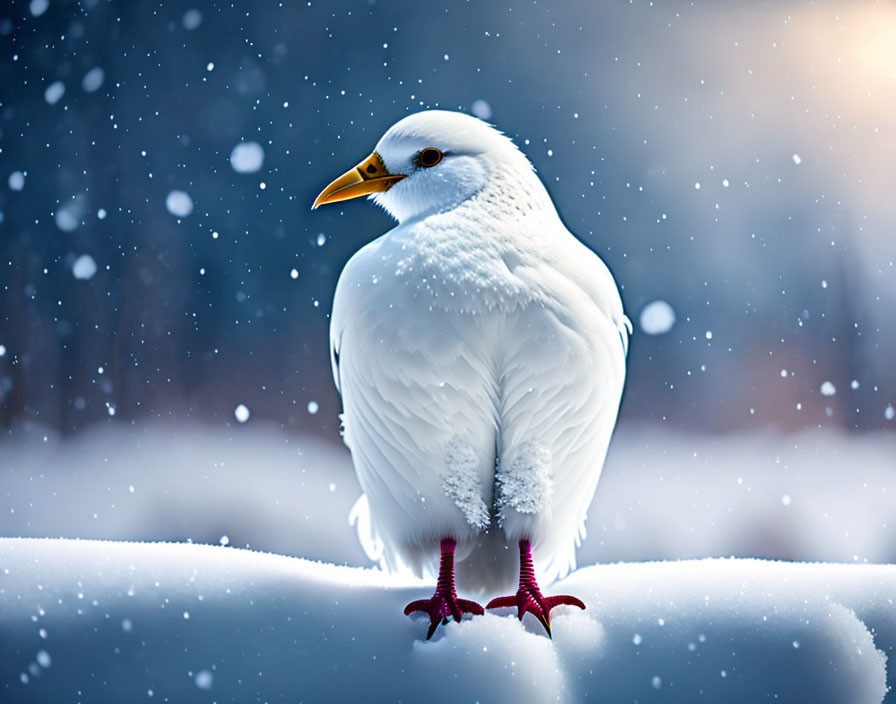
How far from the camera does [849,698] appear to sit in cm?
85

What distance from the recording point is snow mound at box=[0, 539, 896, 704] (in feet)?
2.58

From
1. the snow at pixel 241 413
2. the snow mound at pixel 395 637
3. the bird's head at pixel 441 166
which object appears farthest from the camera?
the snow at pixel 241 413

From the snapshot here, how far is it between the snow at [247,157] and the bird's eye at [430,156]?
506 mm

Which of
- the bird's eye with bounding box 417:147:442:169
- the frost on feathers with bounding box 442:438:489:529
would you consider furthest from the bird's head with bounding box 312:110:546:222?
the frost on feathers with bounding box 442:438:489:529

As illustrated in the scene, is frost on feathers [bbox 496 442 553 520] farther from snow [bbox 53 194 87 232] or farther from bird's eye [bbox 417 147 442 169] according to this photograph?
snow [bbox 53 194 87 232]

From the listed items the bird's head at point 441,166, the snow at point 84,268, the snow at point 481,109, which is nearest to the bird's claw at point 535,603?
the bird's head at point 441,166

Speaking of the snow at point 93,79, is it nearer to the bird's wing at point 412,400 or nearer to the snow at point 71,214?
the snow at point 71,214

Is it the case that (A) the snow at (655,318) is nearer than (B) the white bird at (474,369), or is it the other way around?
(B) the white bird at (474,369)

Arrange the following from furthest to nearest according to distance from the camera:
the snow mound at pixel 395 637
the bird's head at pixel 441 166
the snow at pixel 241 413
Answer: the snow at pixel 241 413
the bird's head at pixel 441 166
the snow mound at pixel 395 637

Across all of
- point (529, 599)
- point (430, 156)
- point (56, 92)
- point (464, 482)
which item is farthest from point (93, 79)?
point (529, 599)

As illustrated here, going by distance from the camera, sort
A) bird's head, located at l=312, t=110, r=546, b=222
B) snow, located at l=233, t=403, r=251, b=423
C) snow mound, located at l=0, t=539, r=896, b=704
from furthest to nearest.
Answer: snow, located at l=233, t=403, r=251, b=423, bird's head, located at l=312, t=110, r=546, b=222, snow mound, located at l=0, t=539, r=896, b=704

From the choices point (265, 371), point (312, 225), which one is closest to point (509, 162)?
point (312, 225)

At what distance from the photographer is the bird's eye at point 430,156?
938 millimetres

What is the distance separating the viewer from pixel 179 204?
4.42 ft
